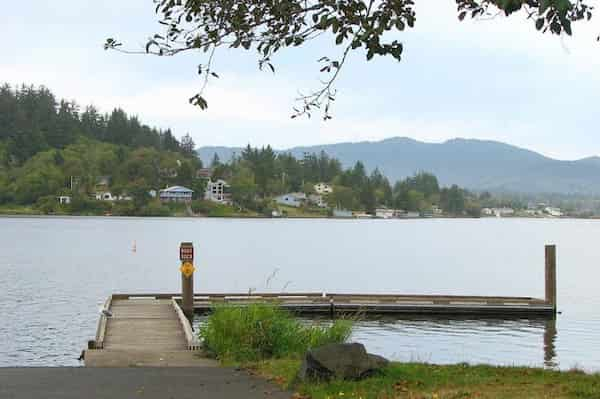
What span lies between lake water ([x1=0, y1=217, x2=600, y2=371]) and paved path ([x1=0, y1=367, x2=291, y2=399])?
7.13 meters

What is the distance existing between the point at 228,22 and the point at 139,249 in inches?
3004

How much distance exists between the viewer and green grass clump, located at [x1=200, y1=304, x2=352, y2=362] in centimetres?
1352

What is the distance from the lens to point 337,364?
1037cm

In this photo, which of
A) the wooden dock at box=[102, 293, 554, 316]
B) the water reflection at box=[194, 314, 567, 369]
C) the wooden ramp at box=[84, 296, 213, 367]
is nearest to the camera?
the wooden ramp at box=[84, 296, 213, 367]

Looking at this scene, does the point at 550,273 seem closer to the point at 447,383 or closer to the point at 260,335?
the point at 260,335

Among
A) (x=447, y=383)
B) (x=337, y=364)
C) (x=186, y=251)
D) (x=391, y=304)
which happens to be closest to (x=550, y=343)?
(x=391, y=304)

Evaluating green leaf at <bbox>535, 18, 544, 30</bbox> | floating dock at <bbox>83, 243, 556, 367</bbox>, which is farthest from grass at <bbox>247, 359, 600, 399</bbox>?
green leaf at <bbox>535, 18, 544, 30</bbox>

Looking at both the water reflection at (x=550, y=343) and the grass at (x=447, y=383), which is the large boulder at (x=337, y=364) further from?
the water reflection at (x=550, y=343)

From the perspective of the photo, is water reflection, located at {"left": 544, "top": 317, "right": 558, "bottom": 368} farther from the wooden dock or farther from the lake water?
the wooden dock

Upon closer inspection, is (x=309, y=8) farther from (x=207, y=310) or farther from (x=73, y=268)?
(x=73, y=268)

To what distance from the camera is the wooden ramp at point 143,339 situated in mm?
13449

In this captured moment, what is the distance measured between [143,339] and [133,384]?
224 inches

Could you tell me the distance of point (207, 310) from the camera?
2711 cm

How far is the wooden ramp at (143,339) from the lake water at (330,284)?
1.75 m
